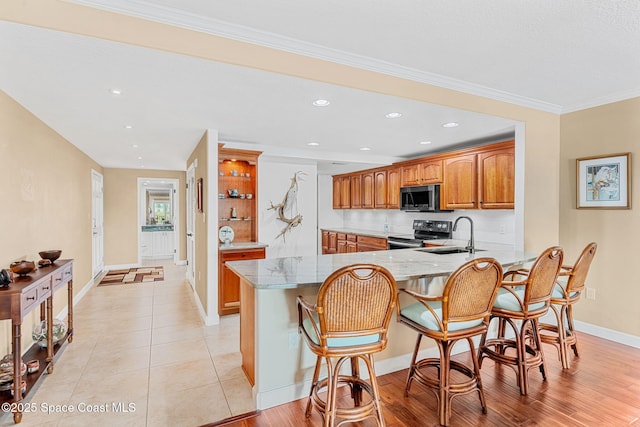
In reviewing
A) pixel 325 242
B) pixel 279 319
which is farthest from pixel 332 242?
pixel 279 319

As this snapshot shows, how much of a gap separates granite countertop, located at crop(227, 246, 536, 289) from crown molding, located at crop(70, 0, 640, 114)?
1.54 metres

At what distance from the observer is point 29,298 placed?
2.26 metres

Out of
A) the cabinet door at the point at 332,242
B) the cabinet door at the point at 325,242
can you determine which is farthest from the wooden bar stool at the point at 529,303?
the cabinet door at the point at 325,242

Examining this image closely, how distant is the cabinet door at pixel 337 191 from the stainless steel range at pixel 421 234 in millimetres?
2161

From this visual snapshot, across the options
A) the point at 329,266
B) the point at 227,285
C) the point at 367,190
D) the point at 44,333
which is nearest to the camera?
the point at 329,266

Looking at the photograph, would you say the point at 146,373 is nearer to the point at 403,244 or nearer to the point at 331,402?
the point at 331,402

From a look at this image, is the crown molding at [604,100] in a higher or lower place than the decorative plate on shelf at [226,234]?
higher

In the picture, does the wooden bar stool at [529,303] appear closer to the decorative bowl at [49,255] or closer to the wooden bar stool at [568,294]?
the wooden bar stool at [568,294]

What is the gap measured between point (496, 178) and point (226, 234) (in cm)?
366

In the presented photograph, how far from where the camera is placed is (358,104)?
295 cm

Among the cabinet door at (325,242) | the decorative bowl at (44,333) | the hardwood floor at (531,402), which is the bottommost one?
the hardwood floor at (531,402)

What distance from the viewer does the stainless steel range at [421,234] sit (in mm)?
5193

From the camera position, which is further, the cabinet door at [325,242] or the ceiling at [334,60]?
the cabinet door at [325,242]

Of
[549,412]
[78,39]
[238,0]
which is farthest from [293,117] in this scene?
[549,412]
